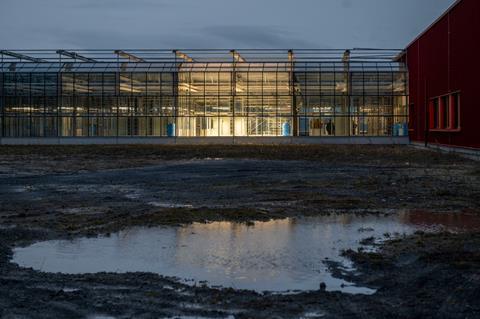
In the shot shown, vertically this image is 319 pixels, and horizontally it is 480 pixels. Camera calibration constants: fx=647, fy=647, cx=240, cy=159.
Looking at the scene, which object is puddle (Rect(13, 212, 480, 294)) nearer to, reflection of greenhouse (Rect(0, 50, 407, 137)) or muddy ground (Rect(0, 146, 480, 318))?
muddy ground (Rect(0, 146, 480, 318))

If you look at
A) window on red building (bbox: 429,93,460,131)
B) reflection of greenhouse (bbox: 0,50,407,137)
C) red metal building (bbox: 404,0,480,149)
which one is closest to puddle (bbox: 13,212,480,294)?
red metal building (bbox: 404,0,480,149)

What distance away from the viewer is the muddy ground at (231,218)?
5.68 m

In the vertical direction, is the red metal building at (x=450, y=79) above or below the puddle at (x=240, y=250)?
above

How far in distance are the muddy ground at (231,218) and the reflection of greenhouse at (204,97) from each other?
2962cm

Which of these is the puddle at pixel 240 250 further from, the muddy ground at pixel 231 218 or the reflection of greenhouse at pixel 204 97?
the reflection of greenhouse at pixel 204 97

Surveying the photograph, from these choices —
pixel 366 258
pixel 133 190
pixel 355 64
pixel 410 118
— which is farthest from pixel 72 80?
pixel 366 258

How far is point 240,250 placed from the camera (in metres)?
8.40

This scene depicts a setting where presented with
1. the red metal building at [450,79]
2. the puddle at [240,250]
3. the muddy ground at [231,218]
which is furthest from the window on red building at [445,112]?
the puddle at [240,250]

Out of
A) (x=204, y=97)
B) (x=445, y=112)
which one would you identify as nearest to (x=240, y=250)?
(x=445, y=112)

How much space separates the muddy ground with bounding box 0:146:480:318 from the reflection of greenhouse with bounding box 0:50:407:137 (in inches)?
1166

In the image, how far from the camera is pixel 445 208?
12.1 m

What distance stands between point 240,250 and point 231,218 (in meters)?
2.63

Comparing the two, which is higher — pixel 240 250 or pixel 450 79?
pixel 450 79

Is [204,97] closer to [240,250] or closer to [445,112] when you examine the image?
[445,112]
